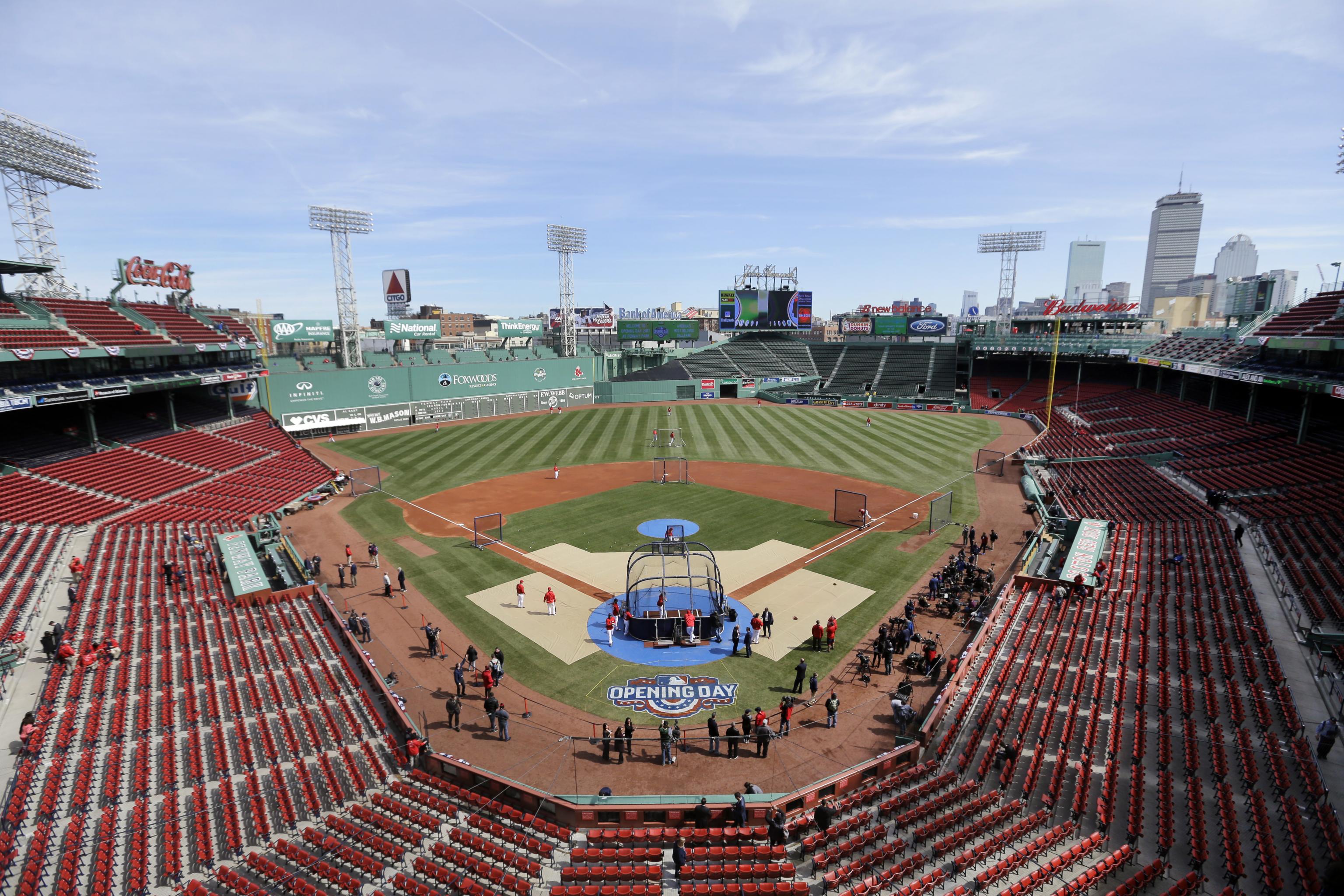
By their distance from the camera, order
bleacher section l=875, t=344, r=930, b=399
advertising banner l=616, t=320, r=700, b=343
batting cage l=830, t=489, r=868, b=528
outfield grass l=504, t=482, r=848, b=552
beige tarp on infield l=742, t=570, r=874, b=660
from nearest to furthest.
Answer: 1. beige tarp on infield l=742, t=570, r=874, b=660
2. outfield grass l=504, t=482, r=848, b=552
3. batting cage l=830, t=489, r=868, b=528
4. bleacher section l=875, t=344, r=930, b=399
5. advertising banner l=616, t=320, r=700, b=343

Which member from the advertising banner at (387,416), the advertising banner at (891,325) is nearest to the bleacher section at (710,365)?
the advertising banner at (891,325)

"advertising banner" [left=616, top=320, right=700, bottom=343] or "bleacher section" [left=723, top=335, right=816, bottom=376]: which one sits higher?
"advertising banner" [left=616, top=320, right=700, bottom=343]

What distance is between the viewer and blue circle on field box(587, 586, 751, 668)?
18.9m

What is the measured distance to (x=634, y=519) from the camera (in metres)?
31.5

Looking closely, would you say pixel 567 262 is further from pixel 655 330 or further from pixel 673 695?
pixel 673 695

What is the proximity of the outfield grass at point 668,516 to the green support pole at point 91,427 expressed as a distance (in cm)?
2251

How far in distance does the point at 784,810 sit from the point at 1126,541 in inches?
824

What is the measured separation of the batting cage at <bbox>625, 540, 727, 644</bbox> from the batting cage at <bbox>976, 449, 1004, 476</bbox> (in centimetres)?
2386

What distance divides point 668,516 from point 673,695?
1498 cm

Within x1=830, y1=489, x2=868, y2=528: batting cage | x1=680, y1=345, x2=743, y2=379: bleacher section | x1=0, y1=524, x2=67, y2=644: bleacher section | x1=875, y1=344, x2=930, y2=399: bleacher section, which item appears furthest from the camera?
x1=680, y1=345, x2=743, y2=379: bleacher section

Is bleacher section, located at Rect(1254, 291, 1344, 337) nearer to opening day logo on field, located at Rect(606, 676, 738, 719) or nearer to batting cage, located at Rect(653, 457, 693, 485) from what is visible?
batting cage, located at Rect(653, 457, 693, 485)

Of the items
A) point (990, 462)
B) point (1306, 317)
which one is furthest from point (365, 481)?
point (1306, 317)

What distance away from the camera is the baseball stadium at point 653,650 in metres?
11.4

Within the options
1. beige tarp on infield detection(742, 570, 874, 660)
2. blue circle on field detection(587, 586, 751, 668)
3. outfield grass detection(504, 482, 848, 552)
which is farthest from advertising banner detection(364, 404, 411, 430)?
beige tarp on infield detection(742, 570, 874, 660)
